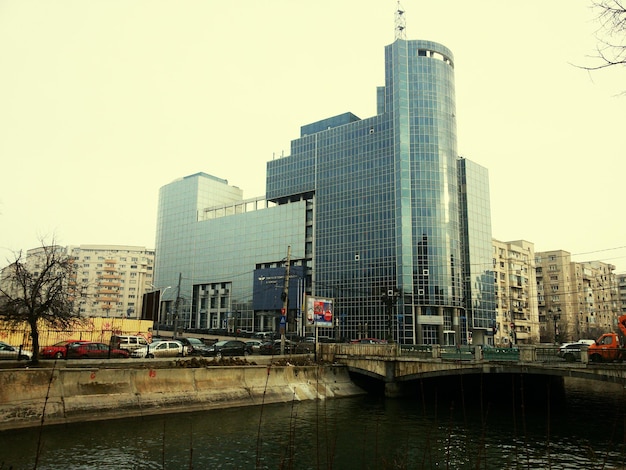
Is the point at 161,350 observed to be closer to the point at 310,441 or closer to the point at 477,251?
the point at 310,441

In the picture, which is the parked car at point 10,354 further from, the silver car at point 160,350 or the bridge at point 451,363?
the bridge at point 451,363

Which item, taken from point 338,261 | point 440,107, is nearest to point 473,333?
point 338,261

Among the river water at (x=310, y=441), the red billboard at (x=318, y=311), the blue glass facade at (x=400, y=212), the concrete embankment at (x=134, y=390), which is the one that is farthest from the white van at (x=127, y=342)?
the blue glass facade at (x=400, y=212)

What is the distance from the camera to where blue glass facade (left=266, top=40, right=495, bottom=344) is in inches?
3893

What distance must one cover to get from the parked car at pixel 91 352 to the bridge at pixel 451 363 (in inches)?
809

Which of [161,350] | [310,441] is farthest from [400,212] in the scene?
[310,441]

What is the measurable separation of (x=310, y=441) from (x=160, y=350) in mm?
25836

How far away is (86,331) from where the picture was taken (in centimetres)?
5238

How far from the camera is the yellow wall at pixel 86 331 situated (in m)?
49.2

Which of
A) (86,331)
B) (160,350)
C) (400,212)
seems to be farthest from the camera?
(400,212)

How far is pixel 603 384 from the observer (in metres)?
59.4

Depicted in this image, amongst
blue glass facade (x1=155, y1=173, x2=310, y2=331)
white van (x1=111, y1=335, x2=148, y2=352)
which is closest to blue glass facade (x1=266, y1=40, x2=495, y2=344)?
blue glass facade (x1=155, y1=173, x2=310, y2=331)

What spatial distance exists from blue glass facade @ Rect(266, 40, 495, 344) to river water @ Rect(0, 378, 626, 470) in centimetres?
5978

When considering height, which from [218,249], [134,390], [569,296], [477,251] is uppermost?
[218,249]
